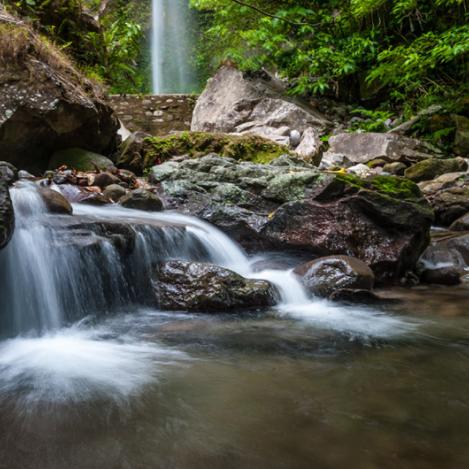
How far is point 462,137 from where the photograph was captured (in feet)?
33.4

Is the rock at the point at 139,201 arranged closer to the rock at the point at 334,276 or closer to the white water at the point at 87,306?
the white water at the point at 87,306

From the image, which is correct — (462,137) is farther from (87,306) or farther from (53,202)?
(87,306)

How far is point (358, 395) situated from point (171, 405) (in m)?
0.86

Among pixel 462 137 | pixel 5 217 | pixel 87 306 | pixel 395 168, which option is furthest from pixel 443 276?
pixel 462 137

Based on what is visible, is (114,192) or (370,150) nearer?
(114,192)

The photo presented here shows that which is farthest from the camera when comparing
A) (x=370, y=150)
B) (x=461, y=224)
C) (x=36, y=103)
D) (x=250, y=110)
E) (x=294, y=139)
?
(x=250, y=110)

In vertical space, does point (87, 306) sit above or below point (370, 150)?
below

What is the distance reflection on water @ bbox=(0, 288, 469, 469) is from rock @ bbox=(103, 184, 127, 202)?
8.78 feet

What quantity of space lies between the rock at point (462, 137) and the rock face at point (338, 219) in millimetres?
5946

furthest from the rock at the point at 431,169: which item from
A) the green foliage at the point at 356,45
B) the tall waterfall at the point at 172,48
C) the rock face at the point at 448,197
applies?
the tall waterfall at the point at 172,48

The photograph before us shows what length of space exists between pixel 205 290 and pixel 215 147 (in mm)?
5087

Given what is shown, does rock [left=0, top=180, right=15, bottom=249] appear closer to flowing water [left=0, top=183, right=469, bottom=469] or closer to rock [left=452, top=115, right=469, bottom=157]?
flowing water [left=0, top=183, right=469, bottom=469]

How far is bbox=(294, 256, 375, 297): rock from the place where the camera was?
3988mm

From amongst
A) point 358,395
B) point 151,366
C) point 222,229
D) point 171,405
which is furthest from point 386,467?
point 222,229
